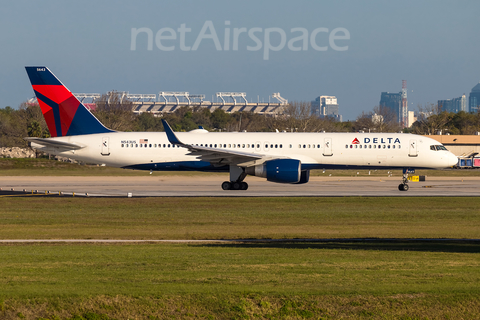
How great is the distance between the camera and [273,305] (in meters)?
9.62

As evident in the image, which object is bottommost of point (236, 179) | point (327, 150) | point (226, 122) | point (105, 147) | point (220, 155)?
point (236, 179)

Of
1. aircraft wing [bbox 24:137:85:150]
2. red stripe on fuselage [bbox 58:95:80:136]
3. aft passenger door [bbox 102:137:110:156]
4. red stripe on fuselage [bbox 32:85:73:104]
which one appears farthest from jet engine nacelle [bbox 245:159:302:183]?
red stripe on fuselage [bbox 32:85:73:104]

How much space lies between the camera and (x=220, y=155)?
37.7 m

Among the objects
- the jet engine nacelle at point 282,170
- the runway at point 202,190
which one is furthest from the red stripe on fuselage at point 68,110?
the jet engine nacelle at point 282,170

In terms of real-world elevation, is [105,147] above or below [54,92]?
below

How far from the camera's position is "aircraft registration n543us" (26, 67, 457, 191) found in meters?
39.9

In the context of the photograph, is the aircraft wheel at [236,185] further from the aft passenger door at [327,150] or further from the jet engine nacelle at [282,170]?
the aft passenger door at [327,150]

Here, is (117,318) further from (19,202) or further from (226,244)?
(19,202)

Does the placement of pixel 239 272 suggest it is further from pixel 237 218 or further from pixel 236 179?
pixel 236 179

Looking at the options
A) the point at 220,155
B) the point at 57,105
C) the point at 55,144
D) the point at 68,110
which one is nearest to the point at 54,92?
the point at 57,105

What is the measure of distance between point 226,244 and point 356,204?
15171 millimetres

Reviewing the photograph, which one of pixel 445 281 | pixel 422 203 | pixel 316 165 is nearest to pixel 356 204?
pixel 422 203

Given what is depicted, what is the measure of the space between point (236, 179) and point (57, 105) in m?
13.8

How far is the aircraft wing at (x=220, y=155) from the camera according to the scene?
36.8 metres
